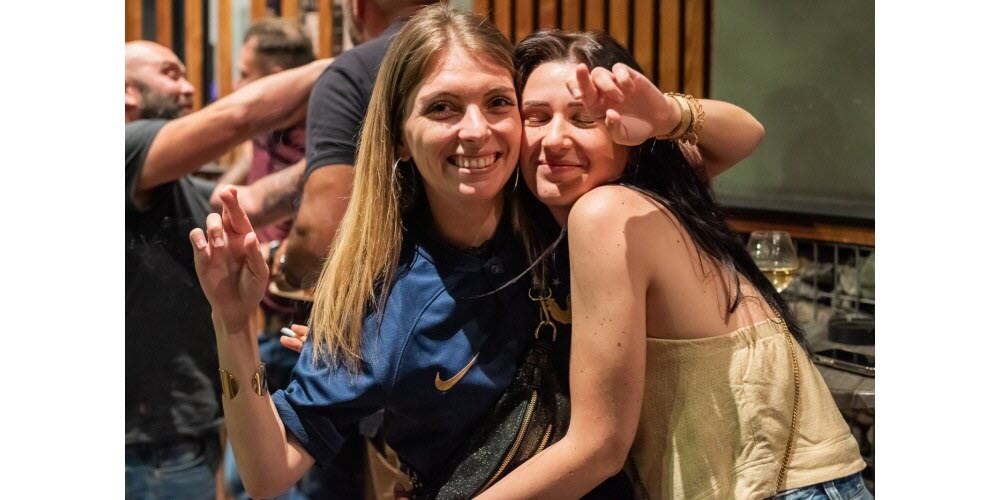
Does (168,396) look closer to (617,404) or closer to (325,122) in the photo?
(325,122)

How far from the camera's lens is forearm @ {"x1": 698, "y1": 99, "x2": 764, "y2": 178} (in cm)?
172

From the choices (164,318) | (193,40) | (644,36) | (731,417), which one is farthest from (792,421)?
(193,40)

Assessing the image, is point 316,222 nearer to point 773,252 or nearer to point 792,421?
point 773,252

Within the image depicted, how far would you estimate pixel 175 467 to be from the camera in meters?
2.39

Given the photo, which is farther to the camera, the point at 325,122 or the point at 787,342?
the point at 325,122

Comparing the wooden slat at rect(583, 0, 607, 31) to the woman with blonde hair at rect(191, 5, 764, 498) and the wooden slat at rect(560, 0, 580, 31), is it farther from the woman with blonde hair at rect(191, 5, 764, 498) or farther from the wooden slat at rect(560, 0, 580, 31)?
the woman with blonde hair at rect(191, 5, 764, 498)

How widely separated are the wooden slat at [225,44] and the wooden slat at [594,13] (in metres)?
0.83

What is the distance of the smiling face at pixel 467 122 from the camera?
5.55 ft

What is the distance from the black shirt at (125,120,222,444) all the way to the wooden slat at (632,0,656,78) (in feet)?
3.33

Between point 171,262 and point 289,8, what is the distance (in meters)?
0.62
